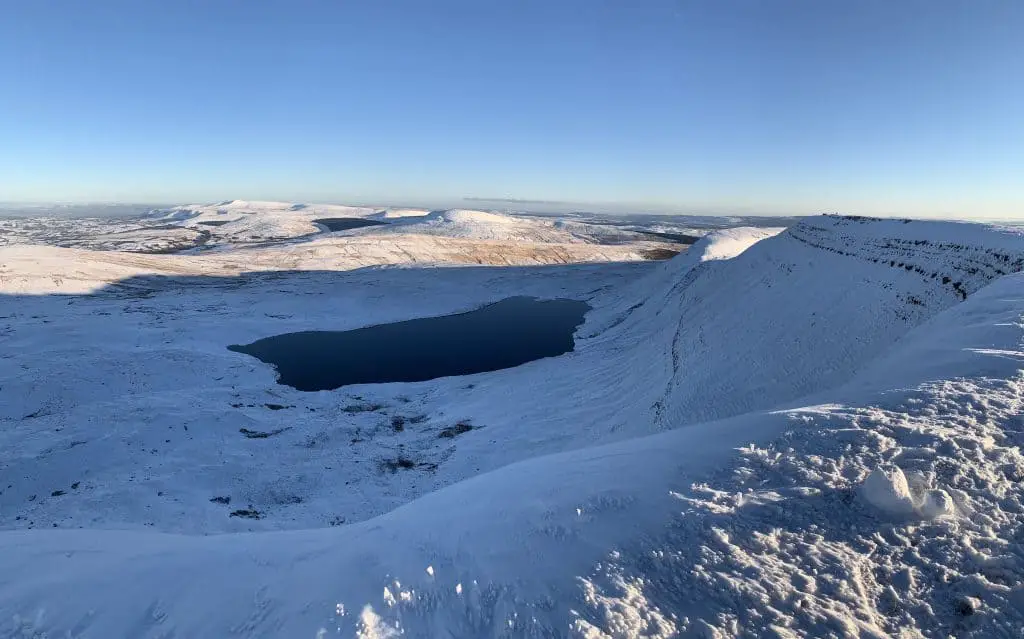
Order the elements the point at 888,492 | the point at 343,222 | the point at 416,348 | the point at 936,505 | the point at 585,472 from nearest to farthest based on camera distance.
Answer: the point at 936,505 < the point at 888,492 < the point at 585,472 < the point at 416,348 < the point at 343,222

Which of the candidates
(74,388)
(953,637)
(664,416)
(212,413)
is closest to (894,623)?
(953,637)

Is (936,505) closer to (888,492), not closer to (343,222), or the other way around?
(888,492)

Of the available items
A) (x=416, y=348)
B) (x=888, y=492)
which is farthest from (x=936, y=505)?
(x=416, y=348)

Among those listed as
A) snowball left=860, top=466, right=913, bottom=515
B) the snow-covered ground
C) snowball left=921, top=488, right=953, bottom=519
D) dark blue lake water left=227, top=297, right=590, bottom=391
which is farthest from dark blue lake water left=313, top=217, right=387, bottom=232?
snowball left=921, top=488, right=953, bottom=519

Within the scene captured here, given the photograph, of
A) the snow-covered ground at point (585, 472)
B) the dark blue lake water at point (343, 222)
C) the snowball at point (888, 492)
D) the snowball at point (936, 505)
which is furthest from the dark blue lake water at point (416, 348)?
the dark blue lake water at point (343, 222)

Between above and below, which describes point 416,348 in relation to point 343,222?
below

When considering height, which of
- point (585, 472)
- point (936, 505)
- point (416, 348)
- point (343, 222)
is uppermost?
point (343, 222)

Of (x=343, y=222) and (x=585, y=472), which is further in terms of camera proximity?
(x=343, y=222)

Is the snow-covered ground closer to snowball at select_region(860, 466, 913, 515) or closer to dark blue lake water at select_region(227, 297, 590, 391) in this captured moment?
snowball at select_region(860, 466, 913, 515)

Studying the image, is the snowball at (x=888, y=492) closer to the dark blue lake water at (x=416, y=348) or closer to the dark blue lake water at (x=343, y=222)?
the dark blue lake water at (x=416, y=348)

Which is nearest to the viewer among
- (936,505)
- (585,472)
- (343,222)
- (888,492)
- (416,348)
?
(936,505)
